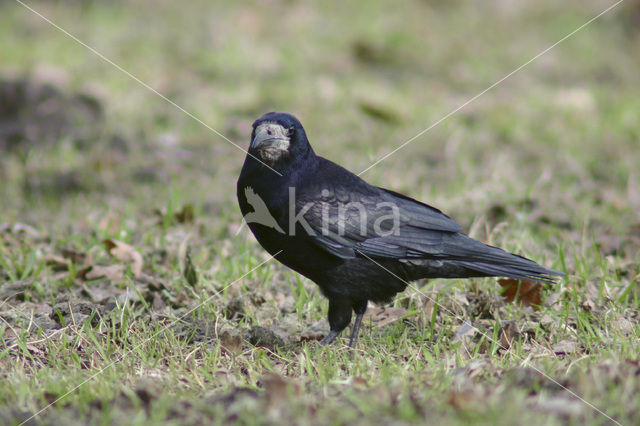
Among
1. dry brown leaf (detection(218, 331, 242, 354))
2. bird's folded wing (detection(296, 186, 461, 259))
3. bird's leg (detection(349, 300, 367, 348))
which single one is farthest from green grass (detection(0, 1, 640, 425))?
bird's folded wing (detection(296, 186, 461, 259))

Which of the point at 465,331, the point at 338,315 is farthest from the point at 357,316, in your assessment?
the point at 465,331

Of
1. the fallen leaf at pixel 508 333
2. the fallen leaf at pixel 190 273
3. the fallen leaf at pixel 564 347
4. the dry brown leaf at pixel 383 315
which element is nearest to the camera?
the fallen leaf at pixel 564 347

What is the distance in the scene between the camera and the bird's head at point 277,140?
3.72 m

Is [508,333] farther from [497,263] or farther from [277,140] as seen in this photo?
→ [277,140]

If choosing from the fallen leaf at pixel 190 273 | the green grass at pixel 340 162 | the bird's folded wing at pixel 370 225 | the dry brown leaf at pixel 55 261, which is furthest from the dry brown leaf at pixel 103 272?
the bird's folded wing at pixel 370 225

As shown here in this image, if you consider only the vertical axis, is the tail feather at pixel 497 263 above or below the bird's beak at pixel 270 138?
below

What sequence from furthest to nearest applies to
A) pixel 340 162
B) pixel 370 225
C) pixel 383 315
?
pixel 340 162
pixel 383 315
pixel 370 225

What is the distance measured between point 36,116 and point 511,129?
448 cm

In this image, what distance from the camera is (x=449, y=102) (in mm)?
8039

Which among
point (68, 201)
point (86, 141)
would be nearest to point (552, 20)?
point (86, 141)

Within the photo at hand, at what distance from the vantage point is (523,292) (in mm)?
4113

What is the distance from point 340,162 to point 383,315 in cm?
264

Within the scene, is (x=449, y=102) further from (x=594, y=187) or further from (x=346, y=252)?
(x=346, y=252)

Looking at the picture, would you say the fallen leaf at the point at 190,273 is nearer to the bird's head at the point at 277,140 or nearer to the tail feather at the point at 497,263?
the bird's head at the point at 277,140
